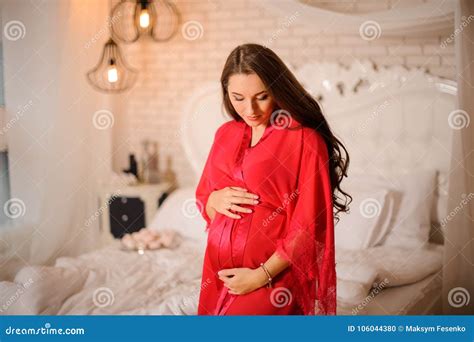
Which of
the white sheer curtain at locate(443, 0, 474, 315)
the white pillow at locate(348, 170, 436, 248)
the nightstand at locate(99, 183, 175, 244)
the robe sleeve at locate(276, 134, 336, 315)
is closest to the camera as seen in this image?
the robe sleeve at locate(276, 134, 336, 315)

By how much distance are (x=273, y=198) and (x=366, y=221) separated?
36.8 inches

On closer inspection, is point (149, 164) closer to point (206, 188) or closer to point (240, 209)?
point (206, 188)

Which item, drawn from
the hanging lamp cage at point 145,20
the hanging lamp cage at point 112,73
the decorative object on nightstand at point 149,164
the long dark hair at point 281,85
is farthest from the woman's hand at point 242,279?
the hanging lamp cage at point 145,20

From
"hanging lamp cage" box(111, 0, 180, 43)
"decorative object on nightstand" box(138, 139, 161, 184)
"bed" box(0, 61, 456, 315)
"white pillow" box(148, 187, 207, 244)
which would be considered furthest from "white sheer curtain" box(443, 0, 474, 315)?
"decorative object on nightstand" box(138, 139, 161, 184)

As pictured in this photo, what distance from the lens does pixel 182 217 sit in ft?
7.98

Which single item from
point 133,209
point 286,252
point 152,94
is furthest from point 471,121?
point 133,209

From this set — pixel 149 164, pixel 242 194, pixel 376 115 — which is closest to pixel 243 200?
pixel 242 194

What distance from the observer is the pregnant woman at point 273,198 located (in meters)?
1.38

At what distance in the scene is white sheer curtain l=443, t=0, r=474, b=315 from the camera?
175 centimetres

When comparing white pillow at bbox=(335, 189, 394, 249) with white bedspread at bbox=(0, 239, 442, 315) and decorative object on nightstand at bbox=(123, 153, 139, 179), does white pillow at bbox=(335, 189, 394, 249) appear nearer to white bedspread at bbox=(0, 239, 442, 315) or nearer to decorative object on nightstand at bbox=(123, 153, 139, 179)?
white bedspread at bbox=(0, 239, 442, 315)

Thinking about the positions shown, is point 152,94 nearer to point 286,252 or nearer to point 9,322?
point 9,322

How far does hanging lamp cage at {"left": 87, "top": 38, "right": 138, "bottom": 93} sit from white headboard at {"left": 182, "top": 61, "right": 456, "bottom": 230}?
33 centimetres

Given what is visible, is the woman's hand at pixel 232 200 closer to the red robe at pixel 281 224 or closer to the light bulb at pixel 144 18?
the red robe at pixel 281 224

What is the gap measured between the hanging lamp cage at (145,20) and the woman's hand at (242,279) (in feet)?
4.82
